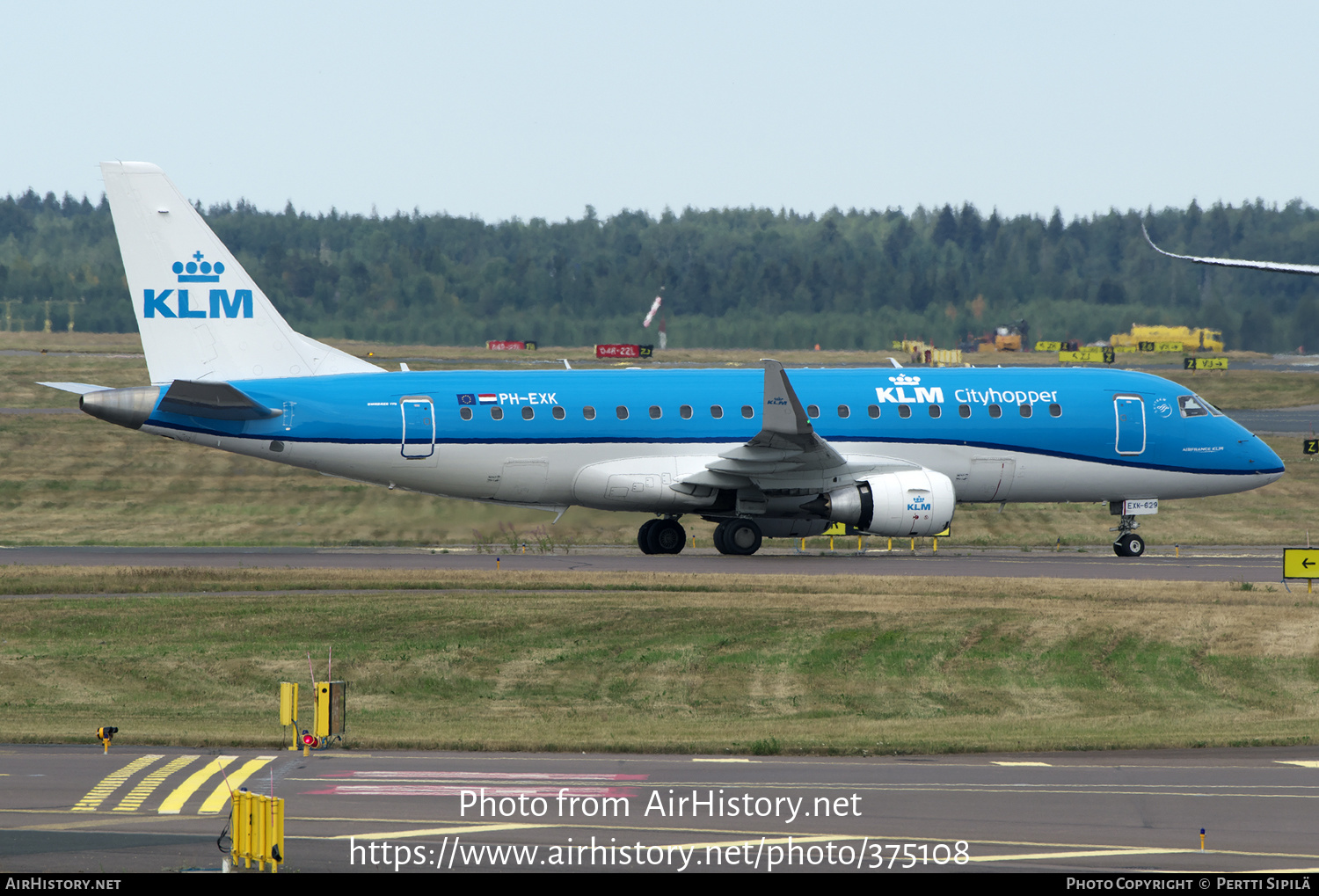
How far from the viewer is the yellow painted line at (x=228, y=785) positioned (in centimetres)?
1434

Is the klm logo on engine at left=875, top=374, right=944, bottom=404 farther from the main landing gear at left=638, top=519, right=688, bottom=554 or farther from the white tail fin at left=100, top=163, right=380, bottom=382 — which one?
the white tail fin at left=100, top=163, right=380, bottom=382

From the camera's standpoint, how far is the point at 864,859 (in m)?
12.3

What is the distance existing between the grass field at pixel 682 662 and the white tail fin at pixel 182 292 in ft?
19.1

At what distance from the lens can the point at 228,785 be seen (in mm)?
15430

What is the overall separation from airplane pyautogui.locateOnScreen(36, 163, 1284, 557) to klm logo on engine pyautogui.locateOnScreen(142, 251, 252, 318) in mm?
40

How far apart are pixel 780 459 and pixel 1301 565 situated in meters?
11.2

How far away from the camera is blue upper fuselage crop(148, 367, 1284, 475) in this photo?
34250mm

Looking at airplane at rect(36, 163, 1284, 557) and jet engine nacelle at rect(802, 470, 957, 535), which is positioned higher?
airplane at rect(36, 163, 1284, 557)

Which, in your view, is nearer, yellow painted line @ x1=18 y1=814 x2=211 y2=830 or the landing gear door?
yellow painted line @ x1=18 y1=814 x2=211 y2=830

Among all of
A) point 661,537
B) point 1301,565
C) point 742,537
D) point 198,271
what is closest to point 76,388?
point 198,271

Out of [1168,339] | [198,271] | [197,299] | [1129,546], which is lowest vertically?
[1129,546]

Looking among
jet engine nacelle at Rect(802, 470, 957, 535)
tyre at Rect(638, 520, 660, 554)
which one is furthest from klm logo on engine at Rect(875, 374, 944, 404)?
tyre at Rect(638, 520, 660, 554)

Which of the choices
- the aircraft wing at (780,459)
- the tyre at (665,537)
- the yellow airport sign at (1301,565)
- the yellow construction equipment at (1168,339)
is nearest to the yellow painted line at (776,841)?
the aircraft wing at (780,459)

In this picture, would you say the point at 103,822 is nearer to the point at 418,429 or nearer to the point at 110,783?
the point at 110,783
